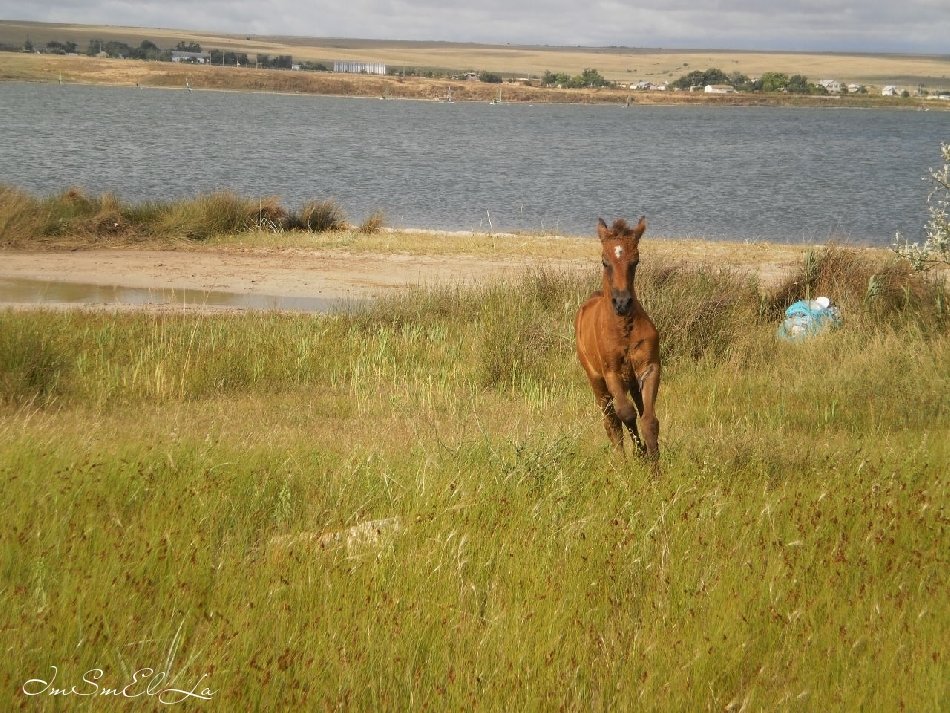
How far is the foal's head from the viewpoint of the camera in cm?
738

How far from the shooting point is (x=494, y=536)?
20.5ft

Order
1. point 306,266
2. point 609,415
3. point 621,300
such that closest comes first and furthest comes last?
1. point 621,300
2. point 609,415
3. point 306,266

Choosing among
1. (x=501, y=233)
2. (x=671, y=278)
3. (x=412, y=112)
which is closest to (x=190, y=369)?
(x=671, y=278)

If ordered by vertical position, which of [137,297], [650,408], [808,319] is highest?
[650,408]

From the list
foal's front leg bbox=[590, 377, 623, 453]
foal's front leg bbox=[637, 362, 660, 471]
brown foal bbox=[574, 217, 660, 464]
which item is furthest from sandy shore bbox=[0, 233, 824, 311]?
foal's front leg bbox=[637, 362, 660, 471]

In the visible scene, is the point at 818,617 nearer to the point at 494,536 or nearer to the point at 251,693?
the point at 494,536

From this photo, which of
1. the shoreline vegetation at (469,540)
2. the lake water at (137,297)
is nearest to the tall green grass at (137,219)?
the lake water at (137,297)

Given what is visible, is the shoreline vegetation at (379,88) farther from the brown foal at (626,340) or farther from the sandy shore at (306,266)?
the brown foal at (626,340)

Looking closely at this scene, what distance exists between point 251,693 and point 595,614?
1718mm

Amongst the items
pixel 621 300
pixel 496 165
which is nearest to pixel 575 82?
pixel 496 165

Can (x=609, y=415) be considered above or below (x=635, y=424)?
below

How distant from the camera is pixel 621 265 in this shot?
7.45 meters

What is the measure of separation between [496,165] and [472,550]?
55.0 metres

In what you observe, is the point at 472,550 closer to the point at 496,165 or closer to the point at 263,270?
the point at 263,270
